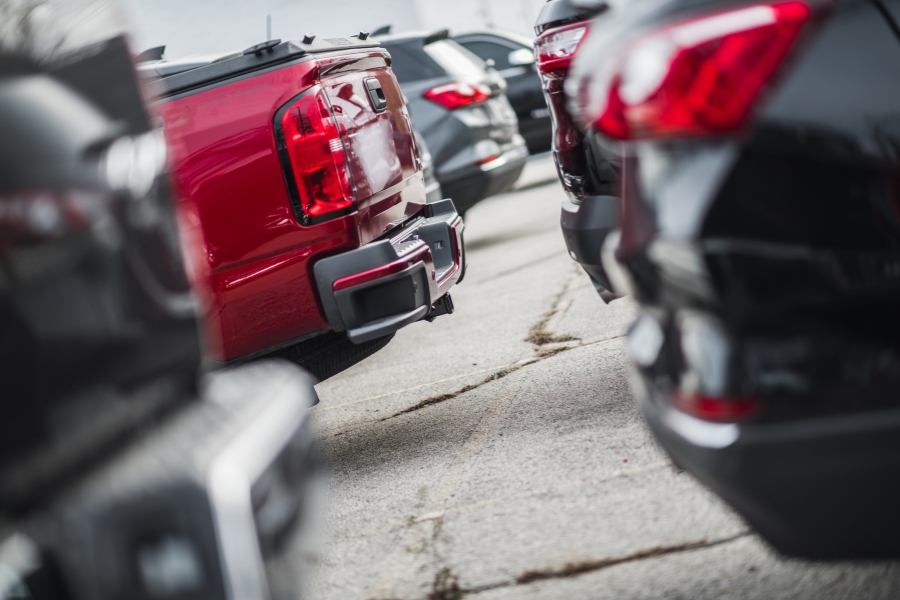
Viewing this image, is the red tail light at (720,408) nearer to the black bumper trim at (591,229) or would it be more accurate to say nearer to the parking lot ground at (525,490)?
the parking lot ground at (525,490)

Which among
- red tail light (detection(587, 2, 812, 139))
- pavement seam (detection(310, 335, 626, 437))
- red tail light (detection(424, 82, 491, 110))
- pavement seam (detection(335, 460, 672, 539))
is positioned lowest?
pavement seam (detection(310, 335, 626, 437))

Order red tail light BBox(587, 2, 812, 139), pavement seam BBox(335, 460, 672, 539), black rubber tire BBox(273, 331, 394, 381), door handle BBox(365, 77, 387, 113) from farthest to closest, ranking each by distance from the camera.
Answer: door handle BBox(365, 77, 387, 113) → black rubber tire BBox(273, 331, 394, 381) → pavement seam BBox(335, 460, 672, 539) → red tail light BBox(587, 2, 812, 139)

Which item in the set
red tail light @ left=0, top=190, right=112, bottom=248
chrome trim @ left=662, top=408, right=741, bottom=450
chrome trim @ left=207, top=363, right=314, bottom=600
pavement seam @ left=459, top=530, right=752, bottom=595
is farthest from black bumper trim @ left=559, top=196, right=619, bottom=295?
red tail light @ left=0, top=190, right=112, bottom=248

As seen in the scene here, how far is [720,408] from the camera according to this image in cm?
148


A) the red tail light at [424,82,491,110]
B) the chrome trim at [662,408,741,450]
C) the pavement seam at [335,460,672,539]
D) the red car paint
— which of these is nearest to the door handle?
the red car paint

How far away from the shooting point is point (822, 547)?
1.46 m

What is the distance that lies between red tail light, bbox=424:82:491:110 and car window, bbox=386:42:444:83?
0.17 m

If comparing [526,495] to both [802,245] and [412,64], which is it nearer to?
[802,245]

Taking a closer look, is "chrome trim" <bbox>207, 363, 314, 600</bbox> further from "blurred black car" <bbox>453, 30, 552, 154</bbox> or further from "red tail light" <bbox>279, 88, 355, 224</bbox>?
"blurred black car" <bbox>453, 30, 552, 154</bbox>

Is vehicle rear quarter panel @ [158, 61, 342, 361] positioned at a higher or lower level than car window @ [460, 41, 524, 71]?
higher

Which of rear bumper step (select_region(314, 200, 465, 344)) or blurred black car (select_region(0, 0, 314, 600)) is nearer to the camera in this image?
blurred black car (select_region(0, 0, 314, 600))

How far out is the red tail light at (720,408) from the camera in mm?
1443

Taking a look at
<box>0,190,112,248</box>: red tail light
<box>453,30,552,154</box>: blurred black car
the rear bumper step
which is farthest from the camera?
<box>453,30,552,154</box>: blurred black car

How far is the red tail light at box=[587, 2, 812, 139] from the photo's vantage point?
1.40 m
